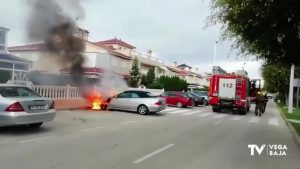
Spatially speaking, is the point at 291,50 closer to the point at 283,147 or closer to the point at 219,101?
the point at 283,147

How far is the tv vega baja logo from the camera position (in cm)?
1078

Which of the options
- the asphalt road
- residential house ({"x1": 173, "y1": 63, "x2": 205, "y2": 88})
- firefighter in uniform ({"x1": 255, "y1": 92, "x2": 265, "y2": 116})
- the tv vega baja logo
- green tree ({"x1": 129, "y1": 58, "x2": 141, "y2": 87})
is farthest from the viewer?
residential house ({"x1": 173, "y1": 63, "x2": 205, "y2": 88})

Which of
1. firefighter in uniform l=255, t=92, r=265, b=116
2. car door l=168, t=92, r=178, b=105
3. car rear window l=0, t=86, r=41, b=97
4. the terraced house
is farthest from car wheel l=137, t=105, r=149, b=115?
car door l=168, t=92, r=178, b=105

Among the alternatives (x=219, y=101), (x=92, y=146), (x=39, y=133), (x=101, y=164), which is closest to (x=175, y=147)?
(x=92, y=146)

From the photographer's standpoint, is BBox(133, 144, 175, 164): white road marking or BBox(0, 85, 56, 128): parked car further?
BBox(0, 85, 56, 128): parked car

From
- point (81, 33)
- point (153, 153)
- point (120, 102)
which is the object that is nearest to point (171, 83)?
point (81, 33)

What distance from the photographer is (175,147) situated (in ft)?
35.9

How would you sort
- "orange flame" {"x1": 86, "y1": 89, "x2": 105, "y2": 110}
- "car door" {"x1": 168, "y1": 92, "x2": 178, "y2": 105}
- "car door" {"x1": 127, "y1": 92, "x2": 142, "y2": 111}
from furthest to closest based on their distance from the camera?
"car door" {"x1": 168, "y1": 92, "x2": 178, "y2": 105} → "orange flame" {"x1": 86, "y1": 89, "x2": 105, "y2": 110} → "car door" {"x1": 127, "y1": 92, "x2": 142, "y2": 111}

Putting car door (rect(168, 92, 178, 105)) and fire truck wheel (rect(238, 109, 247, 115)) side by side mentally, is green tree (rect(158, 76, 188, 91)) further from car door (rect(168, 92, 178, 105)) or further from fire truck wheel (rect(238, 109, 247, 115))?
fire truck wheel (rect(238, 109, 247, 115))

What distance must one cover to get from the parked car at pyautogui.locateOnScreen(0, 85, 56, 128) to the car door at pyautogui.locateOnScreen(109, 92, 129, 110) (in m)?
10.9

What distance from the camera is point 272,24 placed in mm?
12023

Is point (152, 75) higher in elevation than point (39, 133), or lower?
higher

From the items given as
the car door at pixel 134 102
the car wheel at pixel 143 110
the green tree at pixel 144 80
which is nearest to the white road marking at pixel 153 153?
the car wheel at pixel 143 110

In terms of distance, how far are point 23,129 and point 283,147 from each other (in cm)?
800
